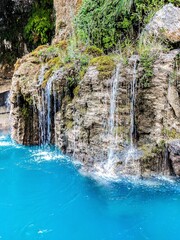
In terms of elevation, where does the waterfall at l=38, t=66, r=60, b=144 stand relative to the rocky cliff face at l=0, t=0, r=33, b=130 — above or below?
below

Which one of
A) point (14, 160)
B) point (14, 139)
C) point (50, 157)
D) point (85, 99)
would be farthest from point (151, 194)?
point (14, 139)

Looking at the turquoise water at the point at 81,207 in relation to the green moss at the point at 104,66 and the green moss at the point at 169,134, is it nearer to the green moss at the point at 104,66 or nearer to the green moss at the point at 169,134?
the green moss at the point at 169,134

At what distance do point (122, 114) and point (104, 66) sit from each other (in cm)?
151

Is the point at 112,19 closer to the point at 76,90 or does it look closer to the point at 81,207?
the point at 76,90

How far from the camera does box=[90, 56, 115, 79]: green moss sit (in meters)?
8.93

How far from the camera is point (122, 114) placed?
28.4 feet

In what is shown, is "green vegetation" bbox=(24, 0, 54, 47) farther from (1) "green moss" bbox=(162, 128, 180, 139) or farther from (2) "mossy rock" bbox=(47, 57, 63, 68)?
(1) "green moss" bbox=(162, 128, 180, 139)

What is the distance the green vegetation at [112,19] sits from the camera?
10672 millimetres

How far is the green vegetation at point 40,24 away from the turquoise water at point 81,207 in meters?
9.45

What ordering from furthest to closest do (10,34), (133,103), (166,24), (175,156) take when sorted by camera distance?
(10,34) < (166,24) < (133,103) < (175,156)

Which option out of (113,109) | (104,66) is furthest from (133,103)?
(104,66)

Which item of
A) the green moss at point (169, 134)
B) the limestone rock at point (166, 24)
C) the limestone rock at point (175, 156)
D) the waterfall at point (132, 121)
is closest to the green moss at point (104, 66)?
the waterfall at point (132, 121)

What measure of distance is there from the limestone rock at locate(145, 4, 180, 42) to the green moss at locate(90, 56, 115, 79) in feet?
4.93

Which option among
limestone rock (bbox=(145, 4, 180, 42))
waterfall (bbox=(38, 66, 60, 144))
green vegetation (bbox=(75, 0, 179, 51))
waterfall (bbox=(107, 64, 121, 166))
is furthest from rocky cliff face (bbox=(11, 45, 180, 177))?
green vegetation (bbox=(75, 0, 179, 51))
